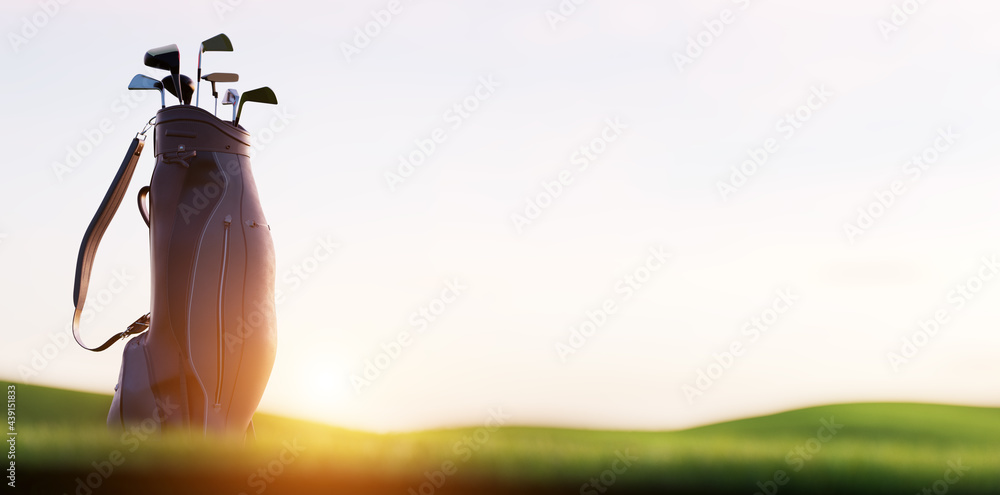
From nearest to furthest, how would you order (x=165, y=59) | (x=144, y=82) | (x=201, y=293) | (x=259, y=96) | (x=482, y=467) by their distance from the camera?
1. (x=482, y=467)
2. (x=201, y=293)
3. (x=165, y=59)
4. (x=144, y=82)
5. (x=259, y=96)

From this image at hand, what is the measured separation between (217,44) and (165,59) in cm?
43

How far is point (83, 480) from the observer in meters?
2.98

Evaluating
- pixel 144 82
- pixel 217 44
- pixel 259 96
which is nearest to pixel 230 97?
pixel 259 96

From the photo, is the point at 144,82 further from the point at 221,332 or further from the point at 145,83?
the point at 221,332

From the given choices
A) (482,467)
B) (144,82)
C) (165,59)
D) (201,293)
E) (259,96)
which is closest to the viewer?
(482,467)

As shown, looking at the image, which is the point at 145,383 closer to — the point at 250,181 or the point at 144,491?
the point at 250,181

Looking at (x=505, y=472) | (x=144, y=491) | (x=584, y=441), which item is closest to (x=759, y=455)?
(x=584, y=441)

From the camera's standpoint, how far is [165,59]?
6.23m

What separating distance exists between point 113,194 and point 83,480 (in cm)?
404

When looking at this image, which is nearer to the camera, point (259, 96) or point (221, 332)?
point (221, 332)

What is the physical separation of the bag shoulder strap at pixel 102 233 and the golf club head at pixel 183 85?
438 mm

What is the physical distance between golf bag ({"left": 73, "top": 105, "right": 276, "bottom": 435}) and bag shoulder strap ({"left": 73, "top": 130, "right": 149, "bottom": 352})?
1.02 ft

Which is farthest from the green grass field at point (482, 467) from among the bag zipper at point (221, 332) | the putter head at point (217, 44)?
the putter head at point (217, 44)

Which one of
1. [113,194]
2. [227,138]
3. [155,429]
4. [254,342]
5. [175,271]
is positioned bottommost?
[155,429]
